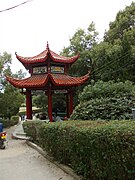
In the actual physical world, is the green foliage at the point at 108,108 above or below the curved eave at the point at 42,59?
below

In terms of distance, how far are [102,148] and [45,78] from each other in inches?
567

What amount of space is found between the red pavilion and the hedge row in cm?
1176

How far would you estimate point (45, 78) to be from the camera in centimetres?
1894

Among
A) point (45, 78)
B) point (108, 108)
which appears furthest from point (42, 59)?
point (108, 108)

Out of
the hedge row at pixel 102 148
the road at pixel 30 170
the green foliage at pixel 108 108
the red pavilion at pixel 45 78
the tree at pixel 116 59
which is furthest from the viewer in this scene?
the tree at pixel 116 59

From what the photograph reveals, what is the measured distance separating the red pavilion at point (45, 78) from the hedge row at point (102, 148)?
38.6 feet

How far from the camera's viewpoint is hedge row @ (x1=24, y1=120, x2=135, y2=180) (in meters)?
4.15

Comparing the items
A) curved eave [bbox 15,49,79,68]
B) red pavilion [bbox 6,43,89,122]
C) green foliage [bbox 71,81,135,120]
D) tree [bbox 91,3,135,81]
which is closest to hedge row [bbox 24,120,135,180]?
green foliage [bbox 71,81,135,120]

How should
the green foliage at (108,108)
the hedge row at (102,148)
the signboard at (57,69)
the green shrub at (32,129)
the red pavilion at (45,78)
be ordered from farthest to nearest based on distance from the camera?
the signboard at (57,69) → the red pavilion at (45,78) → the green shrub at (32,129) → the green foliage at (108,108) → the hedge row at (102,148)

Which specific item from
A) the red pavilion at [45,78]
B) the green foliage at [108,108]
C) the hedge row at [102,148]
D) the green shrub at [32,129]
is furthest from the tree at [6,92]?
the hedge row at [102,148]

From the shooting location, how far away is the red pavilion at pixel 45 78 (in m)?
19.1

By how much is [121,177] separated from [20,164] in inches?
200

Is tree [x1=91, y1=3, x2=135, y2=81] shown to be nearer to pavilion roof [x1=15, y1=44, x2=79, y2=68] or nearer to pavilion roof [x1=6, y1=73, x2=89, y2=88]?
pavilion roof [x1=6, y1=73, x2=89, y2=88]

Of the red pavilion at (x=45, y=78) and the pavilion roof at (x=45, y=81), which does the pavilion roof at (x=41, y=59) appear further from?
the pavilion roof at (x=45, y=81)
